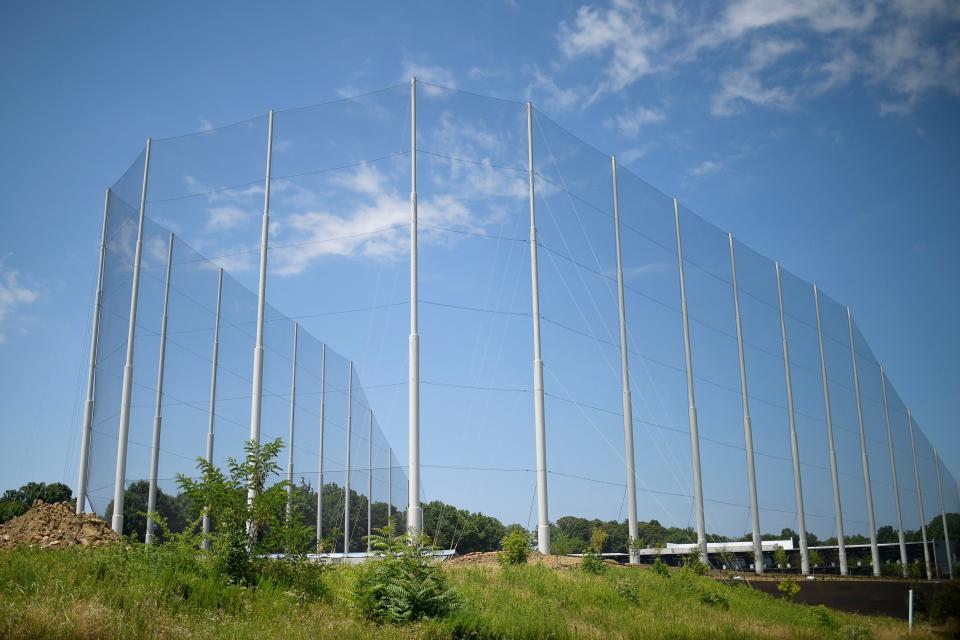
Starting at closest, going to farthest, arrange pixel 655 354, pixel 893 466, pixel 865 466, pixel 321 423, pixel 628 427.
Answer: pixel 628 427 → pixel 655 354 → pixel 321 423 → pixel 865 466 → pixel 893 466

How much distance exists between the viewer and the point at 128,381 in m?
24.9

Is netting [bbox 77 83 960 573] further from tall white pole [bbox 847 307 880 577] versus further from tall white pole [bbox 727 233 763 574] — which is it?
tall white pole [bbox 847 307 880 577]

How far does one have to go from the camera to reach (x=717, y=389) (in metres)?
31.4

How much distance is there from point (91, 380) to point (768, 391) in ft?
83.2

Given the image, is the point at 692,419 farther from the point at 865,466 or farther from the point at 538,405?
the point at 865,466

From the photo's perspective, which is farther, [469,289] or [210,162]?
[210,162]

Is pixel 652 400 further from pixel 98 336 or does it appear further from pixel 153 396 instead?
pixel 98 336

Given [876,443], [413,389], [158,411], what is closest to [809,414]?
[876,443]

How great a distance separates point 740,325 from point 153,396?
2192cm

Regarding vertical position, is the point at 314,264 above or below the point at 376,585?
above

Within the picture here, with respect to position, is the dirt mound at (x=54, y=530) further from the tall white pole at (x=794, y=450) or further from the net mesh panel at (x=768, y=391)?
the tall white pole at (x=794, y=450)

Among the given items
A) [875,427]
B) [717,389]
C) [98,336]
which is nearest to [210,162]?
[98,336]

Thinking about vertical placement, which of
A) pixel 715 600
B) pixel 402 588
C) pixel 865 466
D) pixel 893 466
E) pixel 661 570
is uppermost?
pixel 893 466

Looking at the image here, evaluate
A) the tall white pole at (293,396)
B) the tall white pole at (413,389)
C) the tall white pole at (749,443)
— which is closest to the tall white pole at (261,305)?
the tall white pole at (413,389)
